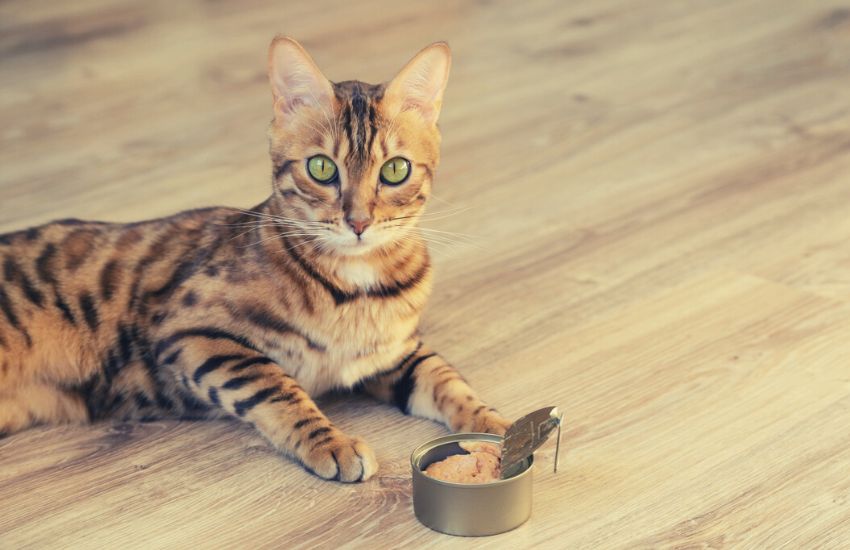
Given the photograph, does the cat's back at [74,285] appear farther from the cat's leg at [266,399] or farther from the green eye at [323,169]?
the green eye at [323,169]

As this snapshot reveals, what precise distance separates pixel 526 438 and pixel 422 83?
21.8 inches

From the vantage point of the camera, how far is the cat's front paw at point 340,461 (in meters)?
1.67

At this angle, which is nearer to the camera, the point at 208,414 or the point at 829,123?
the point at 208,414

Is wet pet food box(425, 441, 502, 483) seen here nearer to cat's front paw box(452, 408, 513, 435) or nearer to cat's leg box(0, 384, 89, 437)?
cat's front paw box(452, 408, 513, 435)

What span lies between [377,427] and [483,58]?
2.02m

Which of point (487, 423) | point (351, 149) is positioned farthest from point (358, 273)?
point (487, 423)

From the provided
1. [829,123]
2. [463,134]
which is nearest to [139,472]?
[463,134]

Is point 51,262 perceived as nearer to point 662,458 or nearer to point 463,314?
point 463,314

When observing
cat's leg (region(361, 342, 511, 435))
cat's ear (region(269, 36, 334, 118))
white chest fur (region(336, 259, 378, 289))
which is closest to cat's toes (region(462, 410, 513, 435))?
cat's leg (region(361, 342, 511, 435))

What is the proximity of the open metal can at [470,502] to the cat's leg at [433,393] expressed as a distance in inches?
6.9

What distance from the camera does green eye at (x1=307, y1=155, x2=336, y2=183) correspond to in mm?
1727

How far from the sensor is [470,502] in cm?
154

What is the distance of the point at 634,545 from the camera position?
155 centimetres

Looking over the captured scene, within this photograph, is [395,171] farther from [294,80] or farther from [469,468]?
[469,468]
